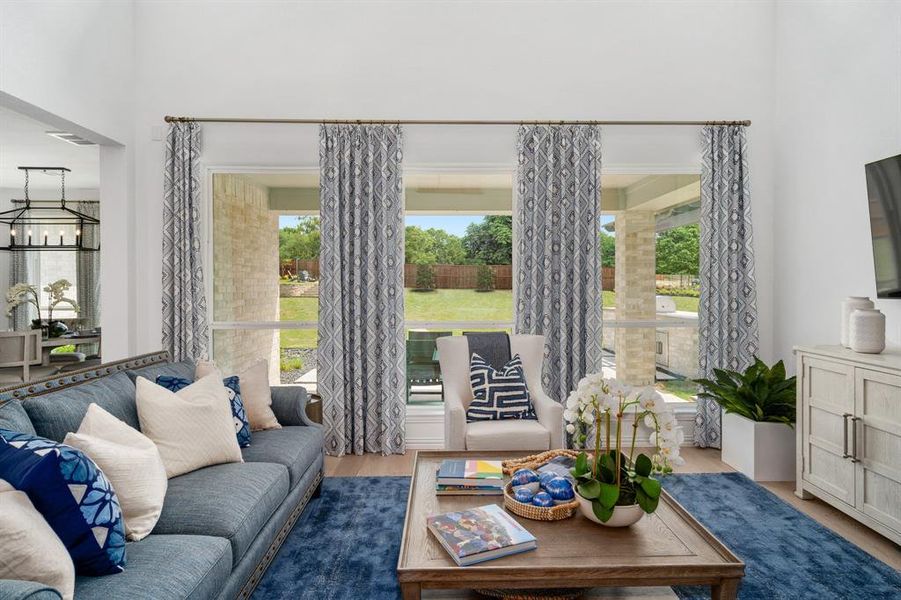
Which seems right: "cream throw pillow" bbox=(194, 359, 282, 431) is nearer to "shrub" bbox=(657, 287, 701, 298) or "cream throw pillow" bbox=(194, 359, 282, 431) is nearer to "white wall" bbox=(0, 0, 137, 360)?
"white wall" bbox=(0, 0, 137, 360)

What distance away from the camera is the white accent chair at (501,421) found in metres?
3.23

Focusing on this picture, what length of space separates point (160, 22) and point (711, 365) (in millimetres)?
5136

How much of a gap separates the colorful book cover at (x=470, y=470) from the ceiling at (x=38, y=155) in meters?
4.32

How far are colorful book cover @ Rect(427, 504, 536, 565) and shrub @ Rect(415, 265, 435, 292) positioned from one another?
8.59 feet

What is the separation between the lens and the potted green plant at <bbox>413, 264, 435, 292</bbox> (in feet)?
15.0

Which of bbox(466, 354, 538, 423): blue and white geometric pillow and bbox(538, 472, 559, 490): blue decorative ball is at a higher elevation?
bbox(466, 354, 538, 423): blue and white geometric pillow

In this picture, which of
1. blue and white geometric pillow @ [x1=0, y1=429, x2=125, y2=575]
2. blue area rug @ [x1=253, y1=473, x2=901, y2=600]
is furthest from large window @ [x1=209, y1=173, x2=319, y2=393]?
blue and white geometric pillow @ [x1=0, y1=429, x2=125, y2=575]

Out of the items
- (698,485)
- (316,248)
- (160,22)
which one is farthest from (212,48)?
(698,485)

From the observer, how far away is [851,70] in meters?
3.58

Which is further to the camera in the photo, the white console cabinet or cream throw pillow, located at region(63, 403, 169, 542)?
the white console cabinet

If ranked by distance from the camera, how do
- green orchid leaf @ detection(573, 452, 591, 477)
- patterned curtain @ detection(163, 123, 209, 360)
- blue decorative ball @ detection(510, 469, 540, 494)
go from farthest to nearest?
patterned curtain @ detection(163, 123, 209, 360) → blue decorative ball @ detection(510, 469, 540, 494) → green orchid leaf @ detection(573, 452, 591, 477)

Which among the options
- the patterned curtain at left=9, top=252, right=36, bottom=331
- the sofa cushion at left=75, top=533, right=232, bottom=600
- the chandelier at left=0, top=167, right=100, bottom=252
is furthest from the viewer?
the patterned curtain at left=9, top=252, right=36, bottom=331

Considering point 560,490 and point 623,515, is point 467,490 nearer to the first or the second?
point 560,490

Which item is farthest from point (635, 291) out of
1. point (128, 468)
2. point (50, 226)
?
point (50, 226)
